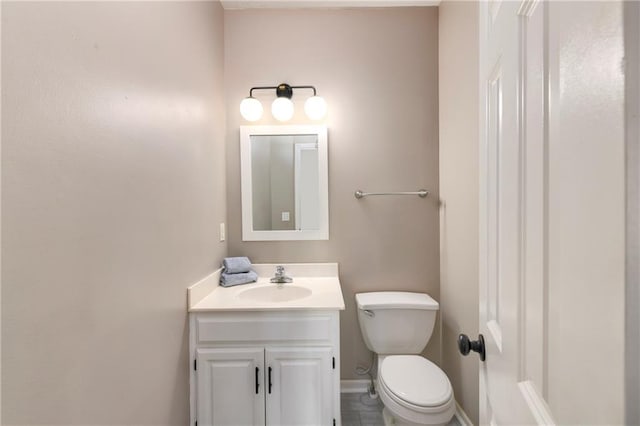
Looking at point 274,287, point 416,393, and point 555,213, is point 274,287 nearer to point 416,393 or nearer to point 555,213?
point 416,393

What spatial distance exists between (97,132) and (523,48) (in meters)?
1.05

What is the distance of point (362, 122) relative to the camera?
1.88 m

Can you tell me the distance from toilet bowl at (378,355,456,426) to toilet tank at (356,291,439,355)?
0.20 meters

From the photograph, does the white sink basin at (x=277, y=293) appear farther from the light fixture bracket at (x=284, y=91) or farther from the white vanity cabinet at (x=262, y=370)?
the light fixture bracket at (x=284, y=91)

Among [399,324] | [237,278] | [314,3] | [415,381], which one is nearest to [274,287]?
[237,278]

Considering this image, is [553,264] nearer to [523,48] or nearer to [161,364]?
[523,48]

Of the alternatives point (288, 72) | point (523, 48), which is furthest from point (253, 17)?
point (523, 48)

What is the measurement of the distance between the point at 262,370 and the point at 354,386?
829mm

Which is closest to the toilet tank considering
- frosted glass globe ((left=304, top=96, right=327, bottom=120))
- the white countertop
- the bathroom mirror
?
the white countertop

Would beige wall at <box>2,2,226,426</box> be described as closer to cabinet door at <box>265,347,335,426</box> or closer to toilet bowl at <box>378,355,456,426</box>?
cabinet door at <box>265,347,335,426</box>

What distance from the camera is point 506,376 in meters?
0.56

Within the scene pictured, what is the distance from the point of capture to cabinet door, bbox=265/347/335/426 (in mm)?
1336

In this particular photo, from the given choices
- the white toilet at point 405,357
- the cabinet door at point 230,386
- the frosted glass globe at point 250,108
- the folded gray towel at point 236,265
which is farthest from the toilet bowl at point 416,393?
the frosted glass globe at point 250,108

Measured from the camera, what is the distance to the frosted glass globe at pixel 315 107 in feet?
5.85
